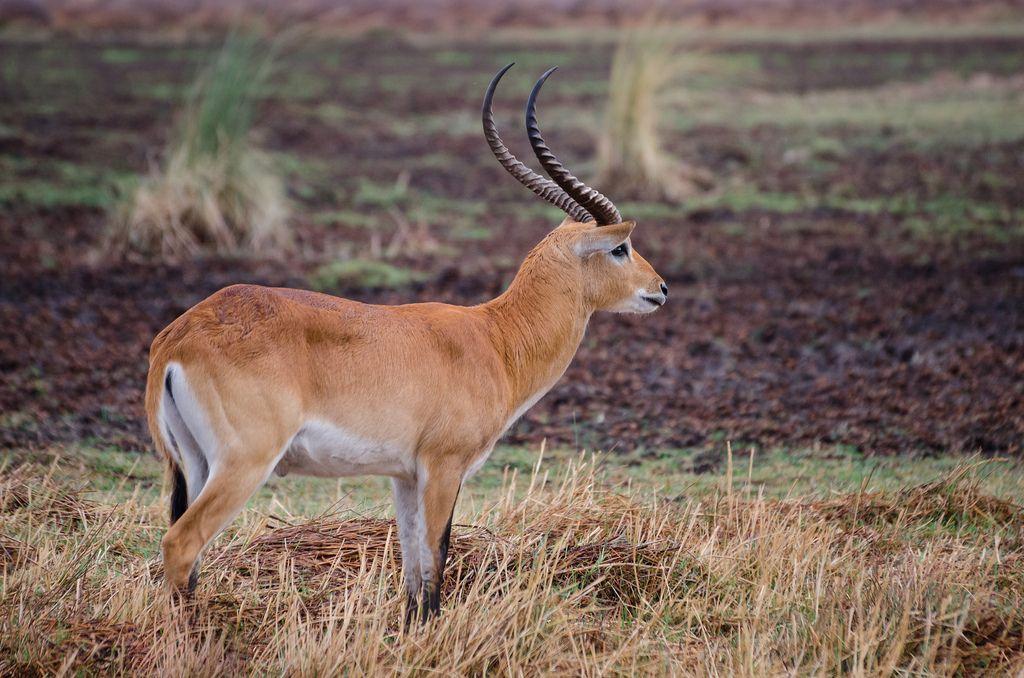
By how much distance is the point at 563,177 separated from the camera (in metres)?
5.20

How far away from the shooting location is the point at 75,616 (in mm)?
4648

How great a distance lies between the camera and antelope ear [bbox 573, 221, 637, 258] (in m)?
5.21

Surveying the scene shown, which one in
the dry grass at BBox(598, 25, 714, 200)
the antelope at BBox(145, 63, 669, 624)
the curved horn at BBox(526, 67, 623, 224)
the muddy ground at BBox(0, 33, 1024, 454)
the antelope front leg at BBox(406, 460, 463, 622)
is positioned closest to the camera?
the antelope at BBox(145, 63, 669, 624)

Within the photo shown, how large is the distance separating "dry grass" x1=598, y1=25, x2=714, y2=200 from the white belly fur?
10255 millimetres

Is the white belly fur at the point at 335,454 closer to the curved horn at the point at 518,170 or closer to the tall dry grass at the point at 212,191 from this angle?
the curved horn at the point at 518,170

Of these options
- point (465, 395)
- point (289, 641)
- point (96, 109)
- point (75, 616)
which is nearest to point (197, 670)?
point (289, 641)

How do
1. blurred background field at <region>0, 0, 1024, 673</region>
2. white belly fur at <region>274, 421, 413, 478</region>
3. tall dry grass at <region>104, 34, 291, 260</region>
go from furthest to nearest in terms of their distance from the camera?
tall dry grass at <region>104, 34, 291, 260</region> → blurred background field at <region>0, 0, 1024, 673</region> → white belly fur at <region>274, 421, 413, 478</region>

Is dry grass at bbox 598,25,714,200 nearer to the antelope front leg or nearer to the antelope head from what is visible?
the antelope head

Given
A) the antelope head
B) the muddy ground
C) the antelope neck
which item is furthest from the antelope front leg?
the muddy ground

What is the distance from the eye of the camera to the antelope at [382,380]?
4.30 metres

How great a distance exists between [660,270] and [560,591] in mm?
6813

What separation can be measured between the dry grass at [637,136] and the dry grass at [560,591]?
8844mm

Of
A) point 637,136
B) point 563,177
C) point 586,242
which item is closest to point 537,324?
point 586,242

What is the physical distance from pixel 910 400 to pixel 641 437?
191 centimetres
